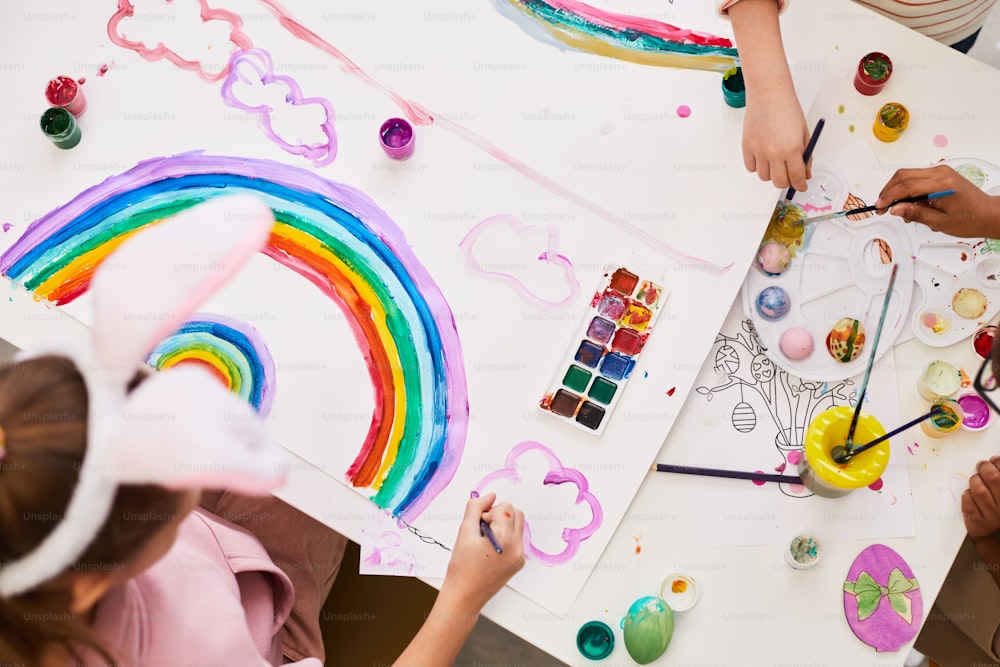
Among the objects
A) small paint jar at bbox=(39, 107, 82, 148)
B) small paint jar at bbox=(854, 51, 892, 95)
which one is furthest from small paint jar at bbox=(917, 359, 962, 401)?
small paint jar at bbox=(39, 107, 82, 148)

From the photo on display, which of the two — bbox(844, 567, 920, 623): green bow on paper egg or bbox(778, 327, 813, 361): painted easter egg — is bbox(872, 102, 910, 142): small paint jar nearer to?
bbox(778, 327, 813, 361): painted easter egg

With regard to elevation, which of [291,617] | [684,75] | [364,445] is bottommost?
[291,617]

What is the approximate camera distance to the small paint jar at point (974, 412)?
113 cm

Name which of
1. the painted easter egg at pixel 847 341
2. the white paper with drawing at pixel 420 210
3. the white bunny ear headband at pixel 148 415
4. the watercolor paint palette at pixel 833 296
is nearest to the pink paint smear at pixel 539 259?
the white paper with drawing at pixel 420 210


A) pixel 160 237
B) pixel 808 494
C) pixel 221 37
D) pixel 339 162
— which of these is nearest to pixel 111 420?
pixel 160 237

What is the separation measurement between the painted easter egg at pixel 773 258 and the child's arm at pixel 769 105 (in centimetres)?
9

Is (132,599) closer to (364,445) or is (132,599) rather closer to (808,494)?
(364,445)

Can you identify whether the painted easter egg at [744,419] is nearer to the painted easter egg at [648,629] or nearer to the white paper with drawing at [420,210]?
the white paper with drawing at [420,210]

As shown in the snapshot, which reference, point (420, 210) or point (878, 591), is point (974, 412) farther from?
point (420, 210)

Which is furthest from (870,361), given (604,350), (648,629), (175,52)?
(175,52)

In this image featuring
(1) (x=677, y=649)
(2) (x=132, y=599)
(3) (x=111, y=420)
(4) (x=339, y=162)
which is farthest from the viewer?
(4) (x=339, y=162)

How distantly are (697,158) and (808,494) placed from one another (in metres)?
0.53

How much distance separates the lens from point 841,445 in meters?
1.06

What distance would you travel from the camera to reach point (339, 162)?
122 centimetres
